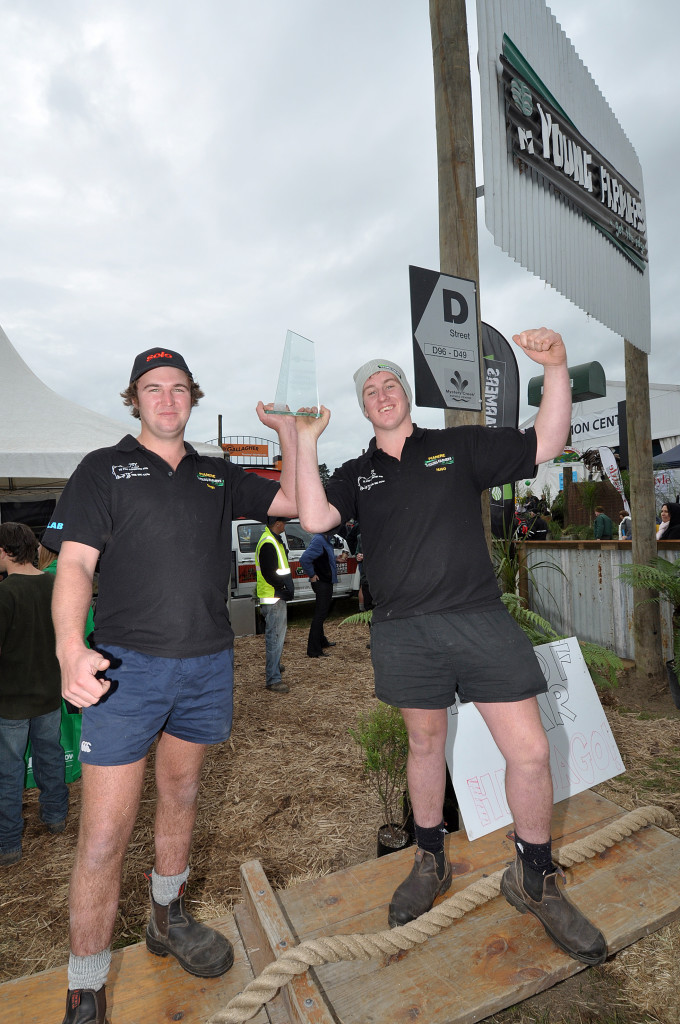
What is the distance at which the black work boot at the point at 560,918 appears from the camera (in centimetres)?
202

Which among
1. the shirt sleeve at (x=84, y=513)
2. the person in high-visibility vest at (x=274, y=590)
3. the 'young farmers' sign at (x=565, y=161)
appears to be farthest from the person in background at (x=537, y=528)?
the shirt sleeve at (x=84, y=513)

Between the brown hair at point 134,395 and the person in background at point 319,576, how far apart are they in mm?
5167

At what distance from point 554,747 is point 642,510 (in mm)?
3808

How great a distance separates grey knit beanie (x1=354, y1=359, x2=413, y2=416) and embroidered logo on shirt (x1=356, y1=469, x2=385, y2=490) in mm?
320

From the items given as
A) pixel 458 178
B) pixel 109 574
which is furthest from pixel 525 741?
pixel 458 178

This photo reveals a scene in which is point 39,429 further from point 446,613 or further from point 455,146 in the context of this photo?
point 446,613

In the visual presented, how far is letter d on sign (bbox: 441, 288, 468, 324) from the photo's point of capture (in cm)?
328

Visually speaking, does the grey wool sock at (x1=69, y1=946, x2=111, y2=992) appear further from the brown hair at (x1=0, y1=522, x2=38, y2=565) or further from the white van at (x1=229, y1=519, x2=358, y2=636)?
the white van at (x1=229, y1=519, x2=358, y2=636)

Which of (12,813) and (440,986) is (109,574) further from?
(12,813)

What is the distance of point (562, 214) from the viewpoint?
430 cm

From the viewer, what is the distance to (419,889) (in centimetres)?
228

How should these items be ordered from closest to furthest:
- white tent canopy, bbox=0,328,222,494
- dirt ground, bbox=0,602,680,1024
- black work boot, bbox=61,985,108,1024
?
black work boot, bbox=61,985,108,1024 → dirt ground, bbox=0,602,680,1024 → white tent canopy, bbox=0,328,222,494

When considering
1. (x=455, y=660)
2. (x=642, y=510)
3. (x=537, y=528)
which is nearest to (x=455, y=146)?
(x=455, y=660)

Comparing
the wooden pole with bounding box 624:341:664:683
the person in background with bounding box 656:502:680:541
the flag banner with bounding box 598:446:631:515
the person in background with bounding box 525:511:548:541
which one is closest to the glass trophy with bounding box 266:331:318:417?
the wooden pole with bounding box 624:341:664:683
